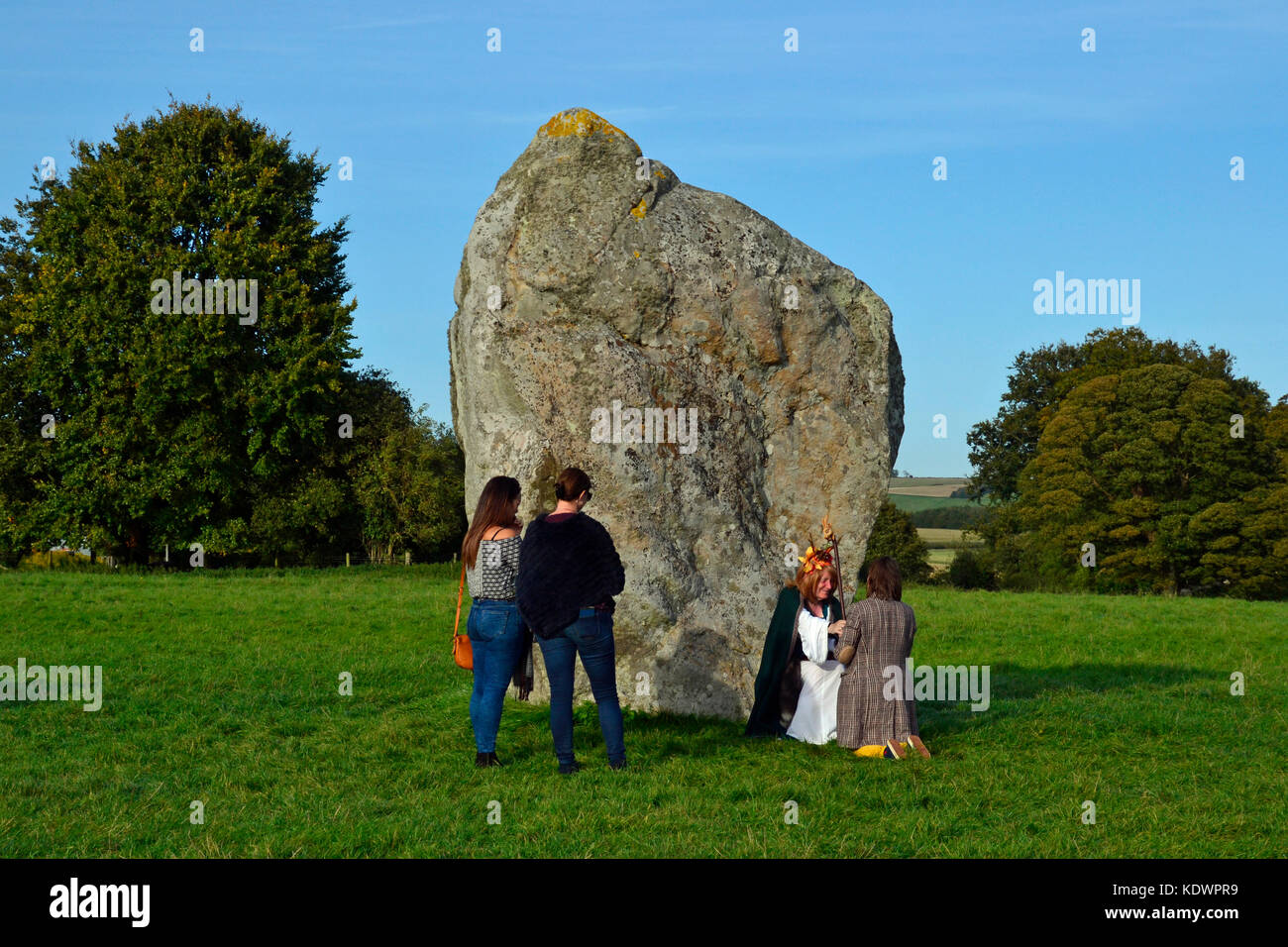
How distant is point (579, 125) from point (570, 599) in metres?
5.97

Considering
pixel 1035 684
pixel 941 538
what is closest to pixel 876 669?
pixel 1035 684

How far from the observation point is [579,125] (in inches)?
502

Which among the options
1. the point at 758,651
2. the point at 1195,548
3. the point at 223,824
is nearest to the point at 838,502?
the point at 758,651

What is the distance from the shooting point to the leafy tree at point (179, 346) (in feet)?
113

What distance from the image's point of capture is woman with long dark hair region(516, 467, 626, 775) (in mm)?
9375

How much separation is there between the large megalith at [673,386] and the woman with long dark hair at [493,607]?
80.2 inches

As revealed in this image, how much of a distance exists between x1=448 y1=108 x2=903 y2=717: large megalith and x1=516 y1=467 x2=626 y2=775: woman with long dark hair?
201 centimetres

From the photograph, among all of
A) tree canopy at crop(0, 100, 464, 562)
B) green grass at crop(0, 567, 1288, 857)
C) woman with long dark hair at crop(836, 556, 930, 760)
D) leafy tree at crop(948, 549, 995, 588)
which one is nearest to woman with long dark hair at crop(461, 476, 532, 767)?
green grass at crop(0, 567, 1288, 857)

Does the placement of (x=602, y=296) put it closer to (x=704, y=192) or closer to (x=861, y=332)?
(x=704, y=192)

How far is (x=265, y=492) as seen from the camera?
121 ft

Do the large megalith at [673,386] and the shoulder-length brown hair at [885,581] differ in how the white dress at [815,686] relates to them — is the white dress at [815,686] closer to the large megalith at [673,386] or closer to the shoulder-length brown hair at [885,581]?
the shoulder-length brown hair at [885,581]

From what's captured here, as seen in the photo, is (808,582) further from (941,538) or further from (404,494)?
(941,538)

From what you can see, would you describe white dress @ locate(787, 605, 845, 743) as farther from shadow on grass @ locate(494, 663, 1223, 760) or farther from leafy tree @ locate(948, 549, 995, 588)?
leafy tree @ locate(948, 549, 995, 588)
